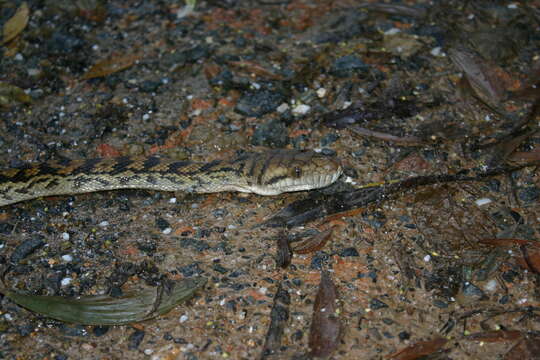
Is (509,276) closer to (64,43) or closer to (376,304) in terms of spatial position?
(376,304)

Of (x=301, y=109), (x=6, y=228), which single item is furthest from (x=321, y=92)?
(x=6, y=228)

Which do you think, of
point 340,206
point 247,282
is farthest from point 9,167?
point 340,206

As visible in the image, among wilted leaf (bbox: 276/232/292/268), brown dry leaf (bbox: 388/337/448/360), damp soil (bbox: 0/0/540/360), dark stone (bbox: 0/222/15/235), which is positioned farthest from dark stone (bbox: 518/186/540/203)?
dark stone (bbox: 0/222/15/235)

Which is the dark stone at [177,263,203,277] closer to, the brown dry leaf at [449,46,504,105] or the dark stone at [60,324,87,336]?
the dark stone at [60,324,87,336]

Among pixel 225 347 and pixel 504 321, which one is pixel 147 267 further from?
pixel 504 321

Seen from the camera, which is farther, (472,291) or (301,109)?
(301,109)
